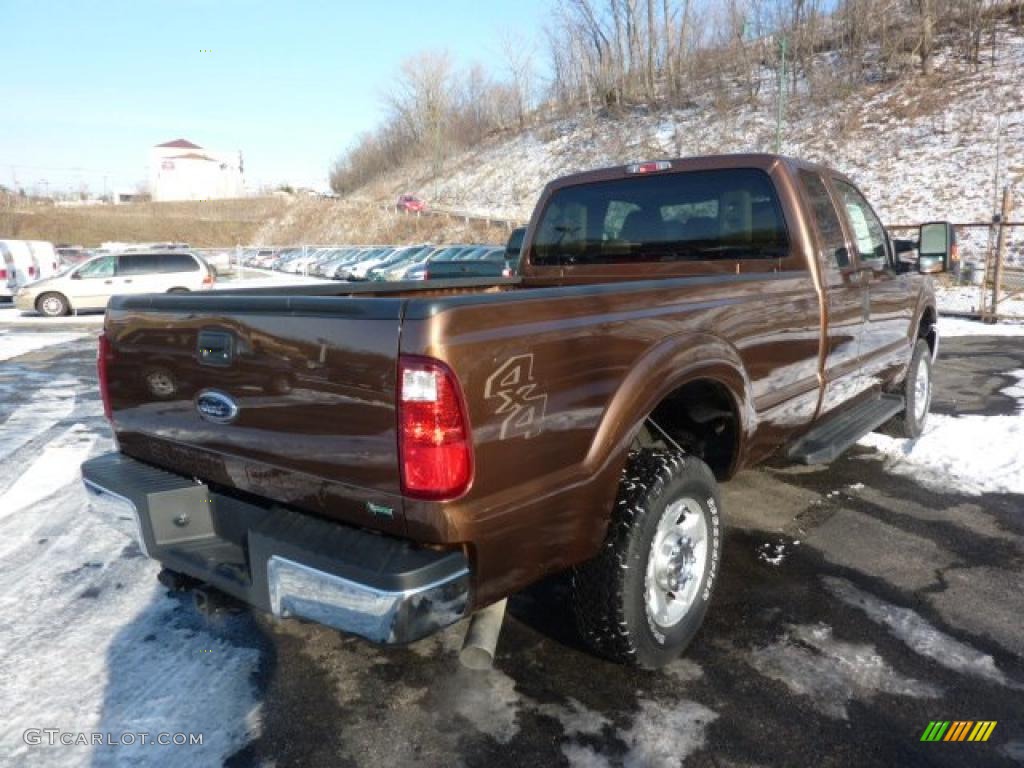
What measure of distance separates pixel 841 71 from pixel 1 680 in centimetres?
4648

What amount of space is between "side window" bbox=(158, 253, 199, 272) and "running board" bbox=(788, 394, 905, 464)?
57.7 feet

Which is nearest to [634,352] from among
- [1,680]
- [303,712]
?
[303,712]

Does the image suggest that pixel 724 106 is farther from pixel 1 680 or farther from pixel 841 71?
pixel 1 680

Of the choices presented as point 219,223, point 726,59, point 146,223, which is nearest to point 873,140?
point 726,59

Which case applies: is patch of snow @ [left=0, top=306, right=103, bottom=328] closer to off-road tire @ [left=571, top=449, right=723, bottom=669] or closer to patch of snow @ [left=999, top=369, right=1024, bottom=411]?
off-road tire @ [left=571, top=449, right=723, bottom=669]

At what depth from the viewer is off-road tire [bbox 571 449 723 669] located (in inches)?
98.8

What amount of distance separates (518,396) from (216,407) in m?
1.08

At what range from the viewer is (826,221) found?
4070 millimetres

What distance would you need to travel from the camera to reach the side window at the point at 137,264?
18.3 meters

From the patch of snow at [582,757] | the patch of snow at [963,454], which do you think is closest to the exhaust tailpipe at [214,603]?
the patch of snow at [582,757]

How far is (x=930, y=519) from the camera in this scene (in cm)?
428

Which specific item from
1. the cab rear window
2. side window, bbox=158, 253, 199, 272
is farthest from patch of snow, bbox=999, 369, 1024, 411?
side window, bbox=158, 253, 199, 272

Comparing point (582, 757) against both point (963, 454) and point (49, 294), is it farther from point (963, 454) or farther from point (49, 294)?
point (49, 294)

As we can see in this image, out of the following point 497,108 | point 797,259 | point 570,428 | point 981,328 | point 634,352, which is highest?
point 497,108
